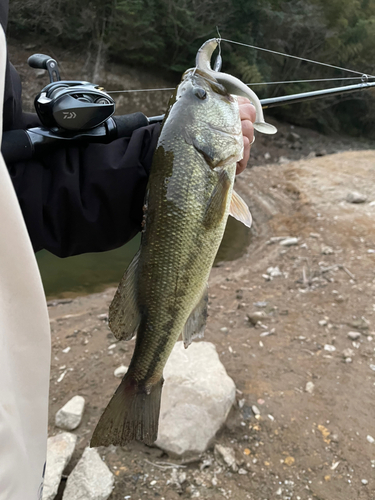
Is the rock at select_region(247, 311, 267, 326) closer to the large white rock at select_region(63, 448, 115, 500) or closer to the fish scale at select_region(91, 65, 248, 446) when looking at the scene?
the large white rock at select_region(63, 448, 115, 500)

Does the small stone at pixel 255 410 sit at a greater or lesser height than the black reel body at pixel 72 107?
lesser

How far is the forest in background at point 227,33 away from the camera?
60.1ft

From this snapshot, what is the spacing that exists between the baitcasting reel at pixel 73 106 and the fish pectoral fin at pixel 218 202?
2.11 feet

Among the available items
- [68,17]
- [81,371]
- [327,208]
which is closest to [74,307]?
[81,371]

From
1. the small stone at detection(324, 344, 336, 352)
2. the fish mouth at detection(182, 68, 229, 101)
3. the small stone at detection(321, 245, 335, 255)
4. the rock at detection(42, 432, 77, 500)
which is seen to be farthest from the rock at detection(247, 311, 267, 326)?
the fish mouth at detection(182, 68, 229, 101)

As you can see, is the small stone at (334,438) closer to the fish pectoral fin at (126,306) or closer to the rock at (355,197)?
the fish pectoral fin at (126,306)

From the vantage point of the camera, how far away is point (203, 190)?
1.53 metres

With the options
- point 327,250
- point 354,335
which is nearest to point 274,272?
point 327,250

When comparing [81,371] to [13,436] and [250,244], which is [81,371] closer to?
[13,436]

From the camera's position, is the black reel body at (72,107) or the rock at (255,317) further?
the rock at (255,317)

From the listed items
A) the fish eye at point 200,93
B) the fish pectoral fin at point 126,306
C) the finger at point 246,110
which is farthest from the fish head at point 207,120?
the fish pectoral fin at point 126,306

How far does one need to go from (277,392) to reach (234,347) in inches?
32.7

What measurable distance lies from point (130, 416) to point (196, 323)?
50 centimetres

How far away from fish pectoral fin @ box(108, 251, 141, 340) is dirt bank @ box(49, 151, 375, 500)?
168cm
